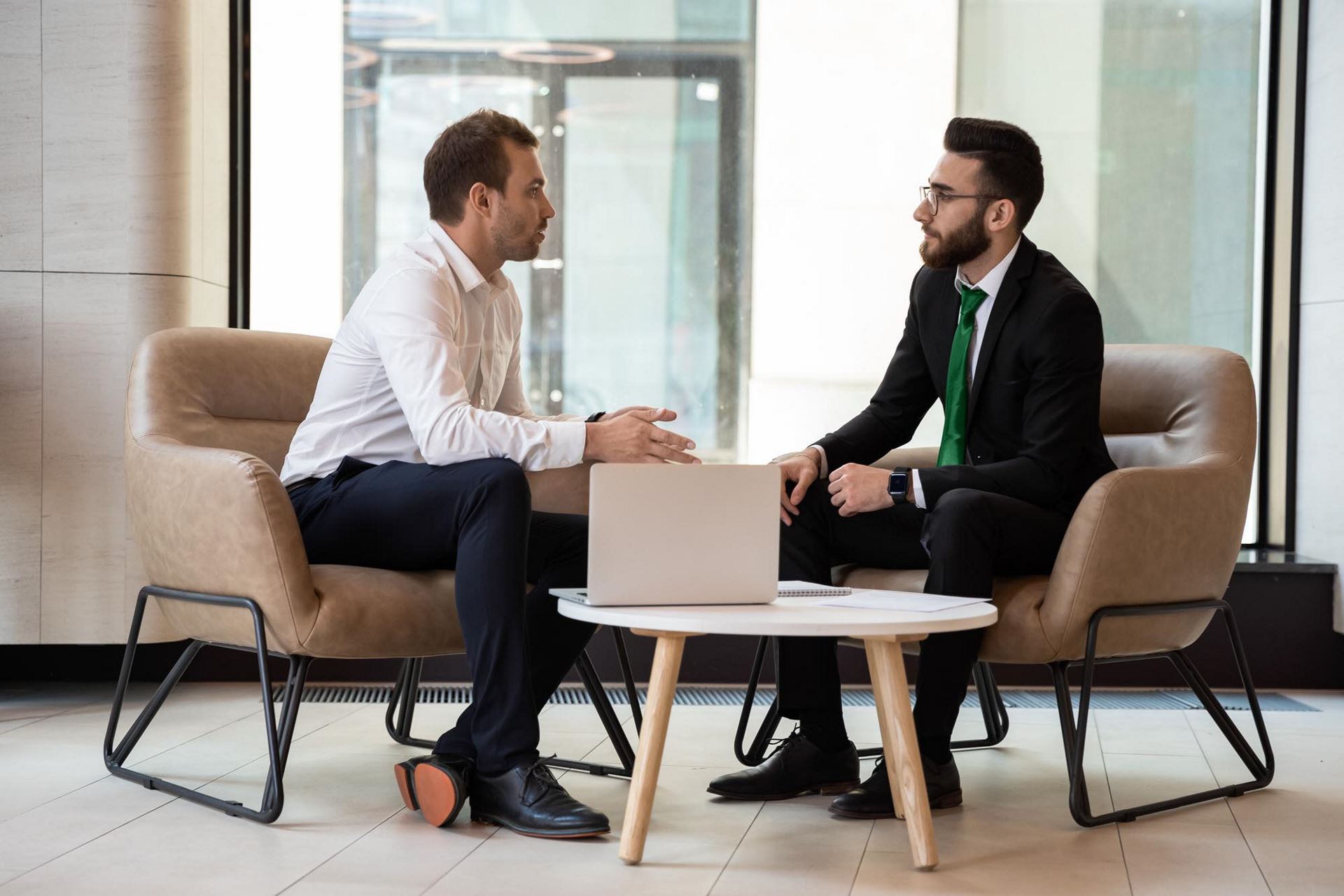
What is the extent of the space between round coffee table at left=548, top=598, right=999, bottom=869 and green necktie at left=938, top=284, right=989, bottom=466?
643mm

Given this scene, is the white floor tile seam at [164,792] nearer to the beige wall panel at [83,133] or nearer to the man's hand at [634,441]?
the man's hand at [634,441]

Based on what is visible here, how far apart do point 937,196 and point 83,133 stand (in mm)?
2077

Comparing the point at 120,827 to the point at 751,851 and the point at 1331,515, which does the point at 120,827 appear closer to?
the point at 751,851

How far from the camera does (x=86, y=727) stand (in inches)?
118

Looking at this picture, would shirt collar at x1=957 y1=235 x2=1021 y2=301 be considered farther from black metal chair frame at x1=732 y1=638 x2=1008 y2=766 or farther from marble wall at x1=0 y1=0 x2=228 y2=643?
marble wall at x1=0 y1=0 x2=228 y2=643

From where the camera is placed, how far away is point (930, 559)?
2.41 metres

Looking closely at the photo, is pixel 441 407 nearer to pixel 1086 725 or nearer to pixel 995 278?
pixel 995 278

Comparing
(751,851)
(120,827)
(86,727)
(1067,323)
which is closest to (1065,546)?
(1067,323)

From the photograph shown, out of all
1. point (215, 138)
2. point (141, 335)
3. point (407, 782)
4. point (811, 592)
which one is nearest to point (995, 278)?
point (811, 592)

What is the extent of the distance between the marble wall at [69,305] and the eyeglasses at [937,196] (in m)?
1.90

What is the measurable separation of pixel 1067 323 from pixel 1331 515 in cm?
169

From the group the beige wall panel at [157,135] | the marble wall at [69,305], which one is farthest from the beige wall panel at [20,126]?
the beige wall panel at [157,135]

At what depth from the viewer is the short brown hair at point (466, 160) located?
2.54 meters

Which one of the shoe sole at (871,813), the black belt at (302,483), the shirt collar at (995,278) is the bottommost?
the shoe sole at (871,813)
